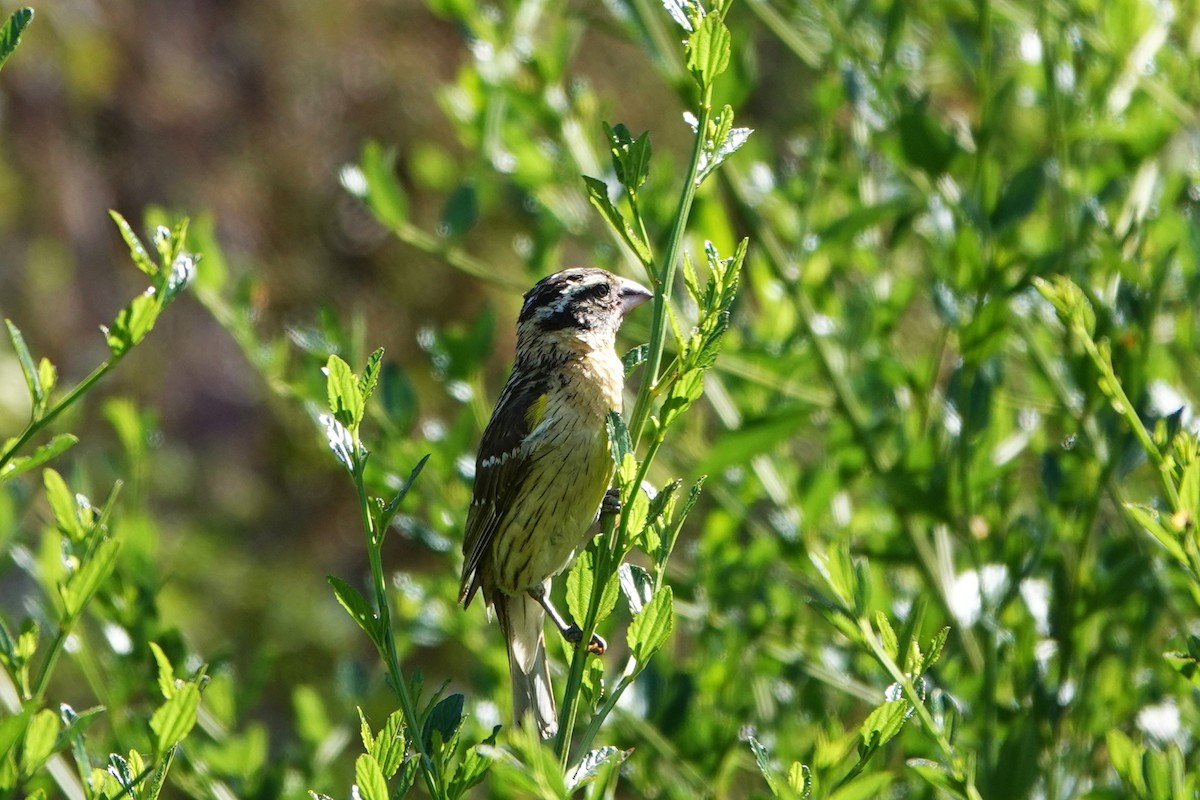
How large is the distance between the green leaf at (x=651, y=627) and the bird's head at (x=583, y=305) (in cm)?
162

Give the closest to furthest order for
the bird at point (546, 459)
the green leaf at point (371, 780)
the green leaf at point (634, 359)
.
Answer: the green leaf at point (371, 780)
the green leaf at point (634, 359)
the bird at point (546, 459)

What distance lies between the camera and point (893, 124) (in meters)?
2.89

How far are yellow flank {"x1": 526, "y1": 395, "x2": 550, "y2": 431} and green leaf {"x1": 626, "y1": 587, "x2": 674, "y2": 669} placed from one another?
158cm

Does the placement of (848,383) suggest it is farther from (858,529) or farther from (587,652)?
(587,652)

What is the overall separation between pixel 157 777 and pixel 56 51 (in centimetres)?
667

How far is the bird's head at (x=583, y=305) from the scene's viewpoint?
3201mm

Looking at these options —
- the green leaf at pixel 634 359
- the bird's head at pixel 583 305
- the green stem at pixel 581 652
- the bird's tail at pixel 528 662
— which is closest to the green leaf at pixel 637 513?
the green stem at pixel 581 652

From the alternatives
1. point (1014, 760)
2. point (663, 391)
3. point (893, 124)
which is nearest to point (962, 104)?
point (893, 124)

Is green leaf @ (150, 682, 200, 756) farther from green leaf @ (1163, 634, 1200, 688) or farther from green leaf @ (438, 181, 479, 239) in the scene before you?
green leaf @ (438, 181, 479, 239)

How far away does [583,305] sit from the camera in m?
3.24

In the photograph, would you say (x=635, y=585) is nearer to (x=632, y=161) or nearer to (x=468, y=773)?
(x=468, y=773)

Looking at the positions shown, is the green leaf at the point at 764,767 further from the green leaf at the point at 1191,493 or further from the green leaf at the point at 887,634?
the green leaf at the point at 1191,493

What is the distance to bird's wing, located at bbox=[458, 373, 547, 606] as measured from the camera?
311 cm

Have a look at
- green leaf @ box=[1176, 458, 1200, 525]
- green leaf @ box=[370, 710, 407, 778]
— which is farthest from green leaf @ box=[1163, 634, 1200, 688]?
green leaf @ box=[370, 710, 407, 778]
